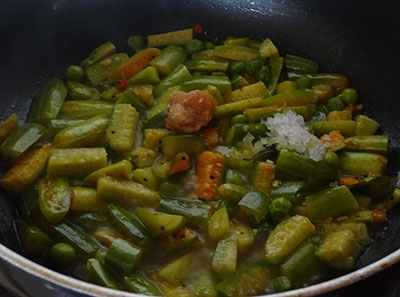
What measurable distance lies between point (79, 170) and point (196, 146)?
0.85 meters

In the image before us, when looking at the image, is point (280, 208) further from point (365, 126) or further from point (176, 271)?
point (365, 126)

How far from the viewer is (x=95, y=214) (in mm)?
3760

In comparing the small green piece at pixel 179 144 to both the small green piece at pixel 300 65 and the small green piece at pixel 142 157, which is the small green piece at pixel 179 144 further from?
the small green piece at pixel 300 65

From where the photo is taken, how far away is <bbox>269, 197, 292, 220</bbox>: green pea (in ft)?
12.1

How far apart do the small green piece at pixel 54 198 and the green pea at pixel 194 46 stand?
1759 mm

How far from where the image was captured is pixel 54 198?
3.72m

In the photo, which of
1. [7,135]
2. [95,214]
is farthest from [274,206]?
[7,135]

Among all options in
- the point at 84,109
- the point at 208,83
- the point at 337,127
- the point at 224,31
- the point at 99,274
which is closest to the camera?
the point at 99,274

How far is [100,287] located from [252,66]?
2.75 meters

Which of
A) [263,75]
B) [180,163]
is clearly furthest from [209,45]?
[180,163]

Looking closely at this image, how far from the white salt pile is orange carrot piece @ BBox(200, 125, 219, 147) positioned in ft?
1.21

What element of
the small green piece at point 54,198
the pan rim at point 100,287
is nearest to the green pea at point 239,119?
the small green piece at point 54,198

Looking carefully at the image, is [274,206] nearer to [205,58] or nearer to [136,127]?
[136,127]

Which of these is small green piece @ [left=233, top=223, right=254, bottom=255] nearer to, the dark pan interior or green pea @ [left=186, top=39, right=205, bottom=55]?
the dark pan interior
